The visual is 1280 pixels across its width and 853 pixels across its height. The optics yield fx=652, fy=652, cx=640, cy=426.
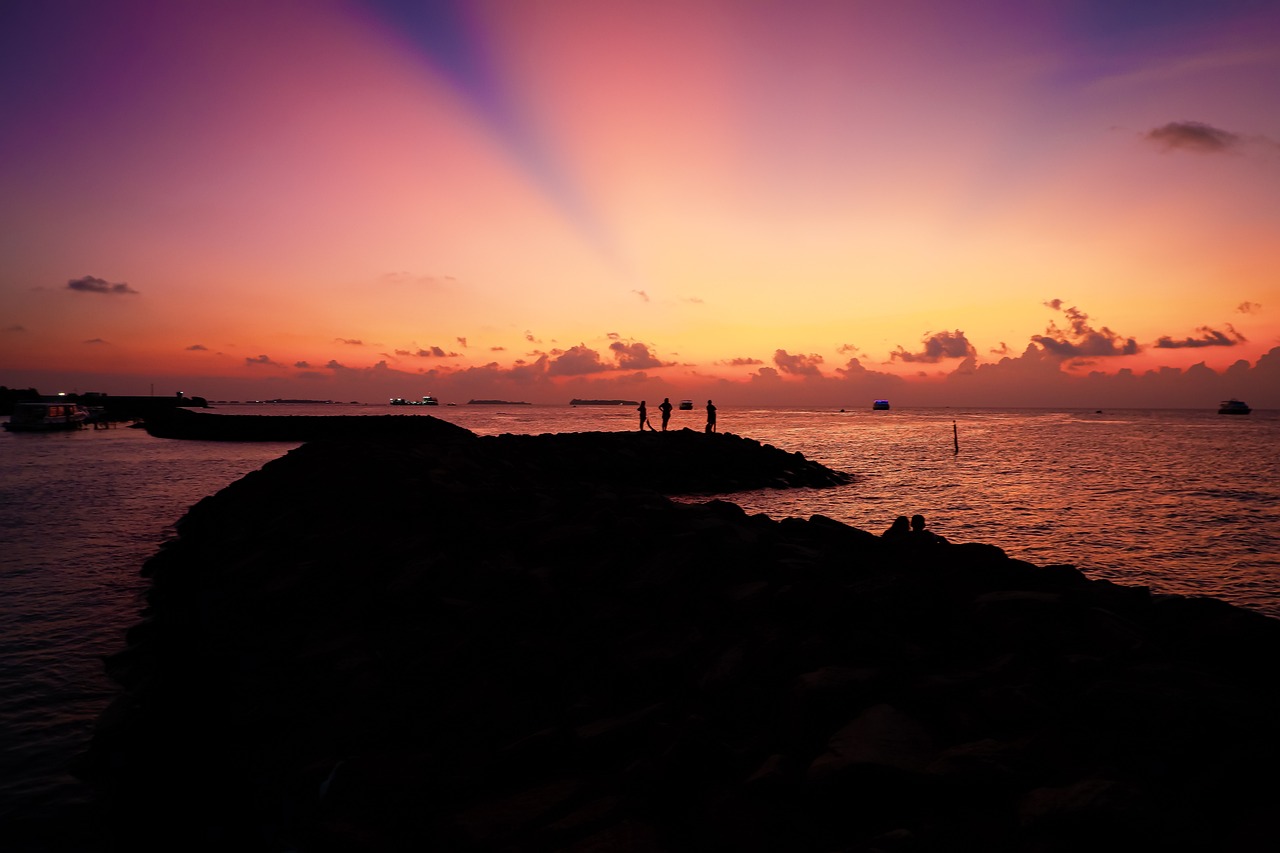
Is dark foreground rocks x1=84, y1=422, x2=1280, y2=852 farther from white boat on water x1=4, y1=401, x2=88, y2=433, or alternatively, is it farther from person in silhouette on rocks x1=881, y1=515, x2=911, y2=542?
white boat on water x1=4, y1=401, x2=88, y2=433

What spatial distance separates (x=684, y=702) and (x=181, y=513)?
23177 millimetres

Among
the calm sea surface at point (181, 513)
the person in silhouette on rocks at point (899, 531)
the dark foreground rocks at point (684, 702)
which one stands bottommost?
the calm sea surface at point (181, 513)

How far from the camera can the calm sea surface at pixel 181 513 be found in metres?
7.06

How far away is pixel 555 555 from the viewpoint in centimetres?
919

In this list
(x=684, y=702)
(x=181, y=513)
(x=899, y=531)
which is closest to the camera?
(x=684, y=702)

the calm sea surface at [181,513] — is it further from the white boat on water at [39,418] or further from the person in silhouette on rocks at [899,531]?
the white boat on water at [39,418]

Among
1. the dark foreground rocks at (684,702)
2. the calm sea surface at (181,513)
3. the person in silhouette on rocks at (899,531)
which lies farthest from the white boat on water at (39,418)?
the person in silhouette on rocks at (899,531)

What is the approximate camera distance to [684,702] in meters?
5.49

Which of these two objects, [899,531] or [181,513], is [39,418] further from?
[899,531]

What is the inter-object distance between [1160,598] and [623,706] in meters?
5.84

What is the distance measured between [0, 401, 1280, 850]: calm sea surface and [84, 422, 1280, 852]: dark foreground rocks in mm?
598

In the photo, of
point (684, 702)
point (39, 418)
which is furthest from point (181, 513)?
point (39, 418)

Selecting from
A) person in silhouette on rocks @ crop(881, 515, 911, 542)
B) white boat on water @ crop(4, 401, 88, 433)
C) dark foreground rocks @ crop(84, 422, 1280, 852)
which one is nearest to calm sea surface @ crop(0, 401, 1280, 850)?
dark foreground rocks @ crop(84, 422, 1280, 852)

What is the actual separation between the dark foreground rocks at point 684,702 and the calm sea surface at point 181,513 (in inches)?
23.5
